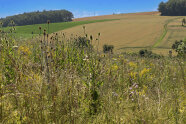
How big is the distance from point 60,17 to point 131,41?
8090 centimetres

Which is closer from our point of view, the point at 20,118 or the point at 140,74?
the point at 20,118

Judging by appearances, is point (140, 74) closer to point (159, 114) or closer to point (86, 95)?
point (86, 95)

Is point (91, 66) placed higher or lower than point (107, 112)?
higher

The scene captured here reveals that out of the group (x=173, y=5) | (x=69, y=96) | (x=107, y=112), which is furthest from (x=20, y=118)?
(x=173, y=5)

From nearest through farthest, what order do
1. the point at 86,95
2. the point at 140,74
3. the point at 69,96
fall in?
the point at 69,96 → the point at 86,95 → the point at 140,74

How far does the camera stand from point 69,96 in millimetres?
2461

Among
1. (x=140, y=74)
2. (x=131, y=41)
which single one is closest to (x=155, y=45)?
(x=131, y=41)

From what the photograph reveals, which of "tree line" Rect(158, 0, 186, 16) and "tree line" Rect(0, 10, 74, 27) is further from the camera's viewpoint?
"tree line" Rect(0, 10, 74, 27)

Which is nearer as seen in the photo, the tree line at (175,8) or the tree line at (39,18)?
the tree line at (175,8)

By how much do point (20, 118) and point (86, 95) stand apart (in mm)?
1206

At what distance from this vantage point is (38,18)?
112000 mm

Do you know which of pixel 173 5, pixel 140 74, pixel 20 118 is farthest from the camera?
pixel 173 5

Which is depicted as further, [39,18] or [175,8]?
[39,18]

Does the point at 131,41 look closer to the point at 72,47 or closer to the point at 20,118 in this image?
the point at 72,47
